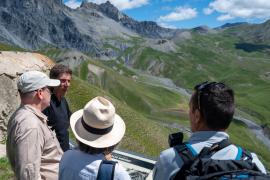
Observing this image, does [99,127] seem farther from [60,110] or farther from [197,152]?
[60,110]

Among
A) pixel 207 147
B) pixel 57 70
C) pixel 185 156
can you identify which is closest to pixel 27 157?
pixel 185 156

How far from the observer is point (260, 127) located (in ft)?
637

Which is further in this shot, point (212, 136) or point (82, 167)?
point (82, 167)

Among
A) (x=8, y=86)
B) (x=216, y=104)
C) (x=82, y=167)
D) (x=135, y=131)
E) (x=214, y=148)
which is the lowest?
(x=135, y=131)

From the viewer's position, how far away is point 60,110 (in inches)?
389

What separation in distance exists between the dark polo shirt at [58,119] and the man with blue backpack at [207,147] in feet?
15.1

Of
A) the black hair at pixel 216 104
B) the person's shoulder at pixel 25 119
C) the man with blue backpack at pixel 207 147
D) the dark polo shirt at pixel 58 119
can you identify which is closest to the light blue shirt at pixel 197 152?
the man with blue backpack at pixel 207 147

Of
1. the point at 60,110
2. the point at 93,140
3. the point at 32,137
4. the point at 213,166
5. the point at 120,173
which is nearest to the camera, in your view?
the point at 213,166

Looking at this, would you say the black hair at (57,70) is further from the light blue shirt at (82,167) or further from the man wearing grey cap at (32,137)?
the light blue shirt at (82,167)

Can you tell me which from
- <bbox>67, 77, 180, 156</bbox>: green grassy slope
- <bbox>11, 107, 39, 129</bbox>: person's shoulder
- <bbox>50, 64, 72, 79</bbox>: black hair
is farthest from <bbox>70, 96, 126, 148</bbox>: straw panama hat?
<bbox>67, 77, 180, 156</bbox>: green grassy slope

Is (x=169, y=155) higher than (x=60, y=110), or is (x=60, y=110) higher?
(x=169, y=155)

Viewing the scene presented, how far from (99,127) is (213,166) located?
1.82 meters

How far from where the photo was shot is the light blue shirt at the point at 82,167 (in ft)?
18.4

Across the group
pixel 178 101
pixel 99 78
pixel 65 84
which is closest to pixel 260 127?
pixel 178 101
